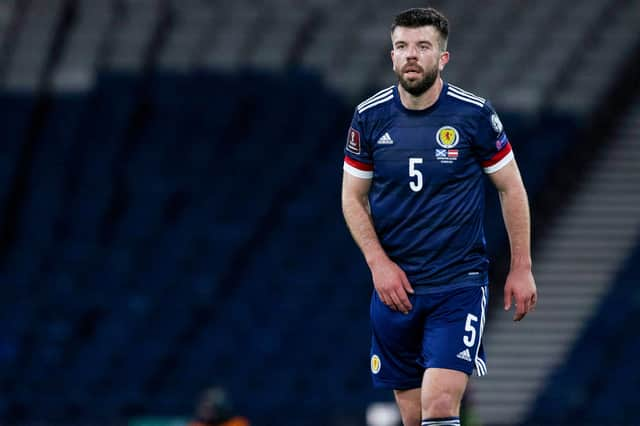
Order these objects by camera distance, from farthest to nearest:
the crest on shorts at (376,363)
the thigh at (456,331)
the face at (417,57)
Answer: the crest on shorts at (376,363), the thigh at (456,331), the face at (417,57)

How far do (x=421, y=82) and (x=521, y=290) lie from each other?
99 centimetres

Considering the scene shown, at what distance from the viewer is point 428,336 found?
20.7 feet

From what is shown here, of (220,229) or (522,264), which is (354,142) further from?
(220,229)

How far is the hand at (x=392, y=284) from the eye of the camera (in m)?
6.23

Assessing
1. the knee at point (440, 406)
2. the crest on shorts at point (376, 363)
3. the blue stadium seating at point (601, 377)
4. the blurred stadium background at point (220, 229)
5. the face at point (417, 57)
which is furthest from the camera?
the blue stadium seating at point (601, 377)

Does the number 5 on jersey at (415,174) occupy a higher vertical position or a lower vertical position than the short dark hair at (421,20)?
lower

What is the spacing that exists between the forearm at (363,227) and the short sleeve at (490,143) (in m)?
0.56

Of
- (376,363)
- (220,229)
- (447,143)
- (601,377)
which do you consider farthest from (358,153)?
(601,377)

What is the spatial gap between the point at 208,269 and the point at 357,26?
3.54 metres

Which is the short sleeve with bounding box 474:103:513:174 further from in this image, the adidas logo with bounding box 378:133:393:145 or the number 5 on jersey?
the adidas logo with bounding box 378:133:393:145

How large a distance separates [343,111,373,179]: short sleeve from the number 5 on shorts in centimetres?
76

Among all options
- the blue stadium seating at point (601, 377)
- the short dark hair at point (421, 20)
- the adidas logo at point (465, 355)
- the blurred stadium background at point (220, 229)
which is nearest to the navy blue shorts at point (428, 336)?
the adidas logo at point (465, 355)

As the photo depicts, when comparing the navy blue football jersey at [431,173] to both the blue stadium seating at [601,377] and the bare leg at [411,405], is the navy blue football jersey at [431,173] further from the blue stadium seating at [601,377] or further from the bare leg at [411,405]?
the blue stadium seating at [601,377]

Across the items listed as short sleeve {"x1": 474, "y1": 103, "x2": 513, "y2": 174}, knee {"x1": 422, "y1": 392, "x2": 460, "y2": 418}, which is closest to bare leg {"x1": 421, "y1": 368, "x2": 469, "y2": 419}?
knee {"x1": 422, "y1": 392, "x2": 460, "y2": 418}
